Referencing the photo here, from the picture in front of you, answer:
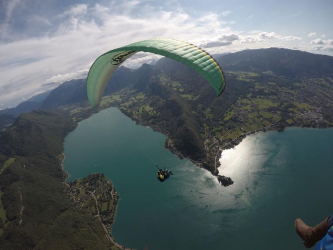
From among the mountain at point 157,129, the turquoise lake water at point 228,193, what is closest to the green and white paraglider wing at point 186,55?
the turquoise lake water at point 228,193

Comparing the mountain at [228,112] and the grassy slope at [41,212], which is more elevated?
the mountain at [228,112]

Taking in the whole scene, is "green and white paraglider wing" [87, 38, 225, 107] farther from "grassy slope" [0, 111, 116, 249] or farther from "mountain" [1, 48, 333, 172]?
"mountain" [1, 48, 333, 172]

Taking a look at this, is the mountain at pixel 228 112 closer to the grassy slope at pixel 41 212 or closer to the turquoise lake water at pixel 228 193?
the turquoise lake water at pixel 228 193

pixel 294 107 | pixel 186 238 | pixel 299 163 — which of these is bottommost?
pixel 186 238

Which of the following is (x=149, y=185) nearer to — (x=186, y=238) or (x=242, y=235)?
(x=186, y=238)

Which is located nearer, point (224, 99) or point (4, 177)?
point (4, 177)

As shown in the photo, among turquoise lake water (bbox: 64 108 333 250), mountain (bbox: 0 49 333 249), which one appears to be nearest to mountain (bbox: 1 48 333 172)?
mountain (bbox: 0 49 333 249)

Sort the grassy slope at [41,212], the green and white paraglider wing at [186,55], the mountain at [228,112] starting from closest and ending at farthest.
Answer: the green and white paraglider wing at [186,55] → the grassy slope at [41,212] → the mountain at [228,112]

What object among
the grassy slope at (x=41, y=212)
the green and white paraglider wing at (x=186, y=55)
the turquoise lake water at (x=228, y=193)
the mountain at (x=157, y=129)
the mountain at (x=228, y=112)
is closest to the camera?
the green and white paraglider wing at (x=186, y=55)

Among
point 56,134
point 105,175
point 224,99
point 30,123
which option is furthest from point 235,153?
point 30,123
